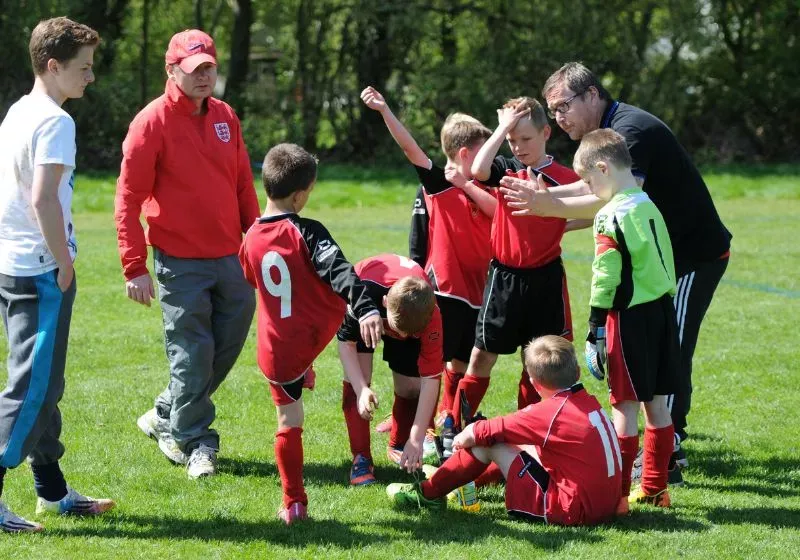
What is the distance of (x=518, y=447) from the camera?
5.08m

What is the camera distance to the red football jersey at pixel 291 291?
16.1 feet

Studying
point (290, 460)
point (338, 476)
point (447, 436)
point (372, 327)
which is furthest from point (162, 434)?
point (372, 327)

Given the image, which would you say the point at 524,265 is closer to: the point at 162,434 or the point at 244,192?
the point at 244,192

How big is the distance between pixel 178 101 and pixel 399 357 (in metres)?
1.78

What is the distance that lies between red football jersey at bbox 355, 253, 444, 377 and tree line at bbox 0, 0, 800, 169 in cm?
1810

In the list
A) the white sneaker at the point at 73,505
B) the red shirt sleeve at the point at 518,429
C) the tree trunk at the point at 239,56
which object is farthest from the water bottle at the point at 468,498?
the tree trunk at the point at 239,56

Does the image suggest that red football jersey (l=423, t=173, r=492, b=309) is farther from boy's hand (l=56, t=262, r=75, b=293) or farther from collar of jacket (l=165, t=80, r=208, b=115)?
boy's hand (l=56, t=262, r=75, b=293)

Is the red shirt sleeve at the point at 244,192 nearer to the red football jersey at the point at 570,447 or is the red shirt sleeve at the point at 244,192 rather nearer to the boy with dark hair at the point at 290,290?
the boy with dark hair at the point at 290,290

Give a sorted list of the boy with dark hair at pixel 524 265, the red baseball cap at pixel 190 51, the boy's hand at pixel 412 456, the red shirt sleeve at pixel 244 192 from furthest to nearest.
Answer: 1. the red shirt sleeve at pixel 244 192
2. the boy with dark hair at pixel 524 265
3. the red baseball cap at pixel 190 51
4. the boy's hand at pixel 412 456

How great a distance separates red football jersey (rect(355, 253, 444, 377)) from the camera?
5.36 meters

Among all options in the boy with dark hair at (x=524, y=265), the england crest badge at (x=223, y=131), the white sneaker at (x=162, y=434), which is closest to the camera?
the boy with dark hair at (x=524, y=265)

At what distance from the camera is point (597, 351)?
5.23 m

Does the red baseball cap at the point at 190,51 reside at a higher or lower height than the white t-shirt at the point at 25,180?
higher

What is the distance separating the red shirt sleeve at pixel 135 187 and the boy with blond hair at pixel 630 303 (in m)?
2.22
